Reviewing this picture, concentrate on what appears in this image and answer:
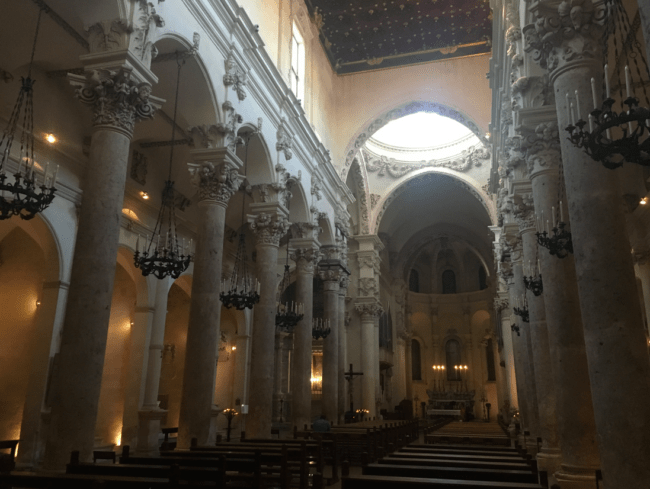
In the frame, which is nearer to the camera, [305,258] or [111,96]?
[111,96]

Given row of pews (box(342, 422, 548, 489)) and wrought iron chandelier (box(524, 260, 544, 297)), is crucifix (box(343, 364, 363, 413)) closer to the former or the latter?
wrought iron chandelier (box(524, 260, 544, 297))

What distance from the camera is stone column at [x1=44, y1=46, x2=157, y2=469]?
6344 mm

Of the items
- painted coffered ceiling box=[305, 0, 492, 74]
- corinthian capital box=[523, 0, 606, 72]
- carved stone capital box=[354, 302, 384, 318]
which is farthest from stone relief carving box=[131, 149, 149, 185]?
carved stone capital box=[354, 302, 384, 318]

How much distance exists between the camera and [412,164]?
26109 millimetres

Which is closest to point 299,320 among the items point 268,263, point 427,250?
point 268,263

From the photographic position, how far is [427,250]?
38438mm

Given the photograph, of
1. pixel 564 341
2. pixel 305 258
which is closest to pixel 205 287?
pixel 564 341

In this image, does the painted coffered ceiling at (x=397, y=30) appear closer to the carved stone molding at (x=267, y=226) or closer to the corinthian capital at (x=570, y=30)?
the carved stone molding at (x=267, y=226)

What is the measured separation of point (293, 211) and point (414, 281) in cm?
2389

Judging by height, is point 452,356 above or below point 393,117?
below

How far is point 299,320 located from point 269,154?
475 cm

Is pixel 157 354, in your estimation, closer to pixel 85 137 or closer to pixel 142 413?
pixel 142 413

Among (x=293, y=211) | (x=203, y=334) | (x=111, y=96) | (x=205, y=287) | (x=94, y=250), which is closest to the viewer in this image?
(x=94, y=250)

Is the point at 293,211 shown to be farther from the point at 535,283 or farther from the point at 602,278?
the point at 602,278
